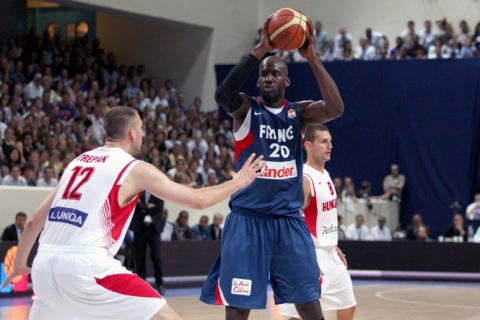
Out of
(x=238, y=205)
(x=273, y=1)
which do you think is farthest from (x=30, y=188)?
(x=273, y=1)

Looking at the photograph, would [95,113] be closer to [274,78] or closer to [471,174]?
[471,174]

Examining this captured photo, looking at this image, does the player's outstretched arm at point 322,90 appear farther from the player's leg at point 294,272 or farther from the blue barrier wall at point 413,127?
the blue barrier wall at point 413,127

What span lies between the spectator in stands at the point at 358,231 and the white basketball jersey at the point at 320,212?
1244 centimetres

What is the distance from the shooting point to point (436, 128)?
23375 mm

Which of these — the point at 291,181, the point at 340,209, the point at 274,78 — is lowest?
the point at 340,209

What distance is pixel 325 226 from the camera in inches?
316

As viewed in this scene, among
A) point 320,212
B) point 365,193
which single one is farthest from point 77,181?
point 365,193

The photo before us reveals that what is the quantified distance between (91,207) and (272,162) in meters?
1.59

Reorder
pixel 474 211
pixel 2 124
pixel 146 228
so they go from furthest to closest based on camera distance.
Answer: pixel 474 211, pixel 2 124, pixel 146 228

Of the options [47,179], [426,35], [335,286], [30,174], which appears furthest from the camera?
[426,35]

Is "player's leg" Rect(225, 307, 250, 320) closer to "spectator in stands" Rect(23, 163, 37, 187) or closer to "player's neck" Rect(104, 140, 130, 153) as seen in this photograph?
Answer: "player's neck" Rect(104, 140, 130, 153)

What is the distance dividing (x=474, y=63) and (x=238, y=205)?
56.3 feet

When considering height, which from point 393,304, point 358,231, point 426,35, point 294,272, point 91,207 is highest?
point 426,35

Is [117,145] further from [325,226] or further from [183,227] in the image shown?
[183,227]
